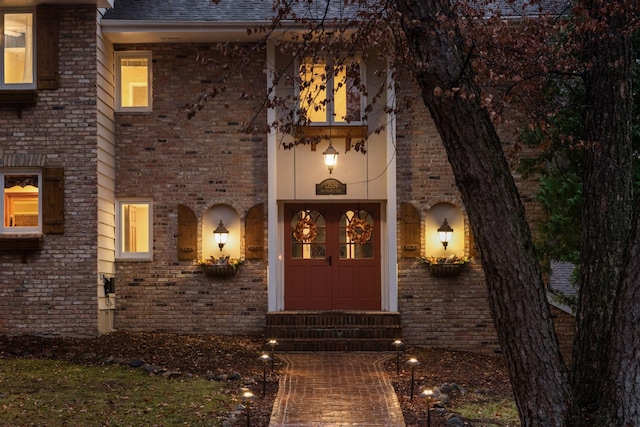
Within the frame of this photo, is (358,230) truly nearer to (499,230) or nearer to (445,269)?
(445,269)

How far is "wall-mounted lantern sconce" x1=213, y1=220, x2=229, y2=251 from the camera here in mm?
16562

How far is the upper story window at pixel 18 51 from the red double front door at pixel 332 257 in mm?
5165

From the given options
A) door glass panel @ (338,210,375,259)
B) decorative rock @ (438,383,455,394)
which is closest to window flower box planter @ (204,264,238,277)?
door glass panel @ (338,210,375,259)

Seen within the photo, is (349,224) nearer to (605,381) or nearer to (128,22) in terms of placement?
(128,22)

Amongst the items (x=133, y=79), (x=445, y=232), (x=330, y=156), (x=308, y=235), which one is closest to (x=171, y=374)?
(x=308, y=235)

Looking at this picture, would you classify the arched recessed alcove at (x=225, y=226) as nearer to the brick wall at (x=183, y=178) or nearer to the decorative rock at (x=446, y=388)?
the brick wall at (x=183, y=178)

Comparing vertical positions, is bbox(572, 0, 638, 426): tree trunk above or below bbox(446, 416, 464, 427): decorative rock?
above

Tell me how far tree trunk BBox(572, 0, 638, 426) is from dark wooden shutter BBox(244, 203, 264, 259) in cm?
956

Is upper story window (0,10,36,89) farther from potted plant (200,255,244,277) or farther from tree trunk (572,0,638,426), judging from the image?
tree trunk (572,0,638,426)

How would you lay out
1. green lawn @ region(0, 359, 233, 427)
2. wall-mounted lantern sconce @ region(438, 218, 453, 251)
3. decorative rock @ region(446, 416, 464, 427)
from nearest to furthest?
green lawn @ region(0, 359, 233, 427), decorative rock @ region(446, 416, 464, 427), wall-mounted lantern sconce @ region(438, 218, 453, 251)

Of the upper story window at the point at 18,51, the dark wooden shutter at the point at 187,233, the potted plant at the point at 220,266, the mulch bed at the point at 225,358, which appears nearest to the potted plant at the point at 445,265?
the mulch bed at the point at 225,358

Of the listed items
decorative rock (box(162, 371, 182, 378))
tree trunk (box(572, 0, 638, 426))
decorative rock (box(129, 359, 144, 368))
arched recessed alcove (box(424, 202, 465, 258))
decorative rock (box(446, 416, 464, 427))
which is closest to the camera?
tree trunk (box(572, 0, 638, 426))

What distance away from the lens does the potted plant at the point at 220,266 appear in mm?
16375

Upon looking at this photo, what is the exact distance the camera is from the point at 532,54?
32.8 ft
